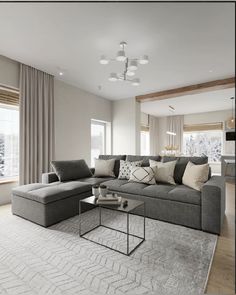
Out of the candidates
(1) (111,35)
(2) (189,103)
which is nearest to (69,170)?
(1) (111,35)

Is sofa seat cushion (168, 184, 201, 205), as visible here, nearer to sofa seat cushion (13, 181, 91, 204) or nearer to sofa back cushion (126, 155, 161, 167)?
sofa back cushion (126, 155, 161, 167)

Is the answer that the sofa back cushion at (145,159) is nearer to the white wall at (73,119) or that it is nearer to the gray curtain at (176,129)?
the white wall at (73,119)

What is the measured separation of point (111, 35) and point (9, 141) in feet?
8.62

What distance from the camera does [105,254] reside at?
71.1 inches

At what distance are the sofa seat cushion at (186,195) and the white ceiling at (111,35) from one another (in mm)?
1468

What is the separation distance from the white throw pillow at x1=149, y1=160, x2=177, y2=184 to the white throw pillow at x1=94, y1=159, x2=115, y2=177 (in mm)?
956

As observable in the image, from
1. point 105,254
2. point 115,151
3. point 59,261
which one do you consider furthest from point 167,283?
point 115,151

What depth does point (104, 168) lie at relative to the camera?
375 cm

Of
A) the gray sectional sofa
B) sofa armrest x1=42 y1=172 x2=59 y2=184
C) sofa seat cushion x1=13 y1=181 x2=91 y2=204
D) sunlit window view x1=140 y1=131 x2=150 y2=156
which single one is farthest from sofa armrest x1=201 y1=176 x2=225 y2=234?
sunlit window view x1=140 y1=131 x2=150 y2=156

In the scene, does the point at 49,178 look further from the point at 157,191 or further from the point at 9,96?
the point at 157,191

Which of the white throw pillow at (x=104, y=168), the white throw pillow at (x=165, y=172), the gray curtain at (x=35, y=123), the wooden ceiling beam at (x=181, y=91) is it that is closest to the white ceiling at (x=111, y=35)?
the gray curtain at (x=35, y=123)

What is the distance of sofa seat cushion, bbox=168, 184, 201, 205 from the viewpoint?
7.72ft

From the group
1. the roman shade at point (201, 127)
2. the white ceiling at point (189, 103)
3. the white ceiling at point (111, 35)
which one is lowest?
the roman shade at point (201, 127)

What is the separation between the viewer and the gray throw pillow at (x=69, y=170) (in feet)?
10.9
